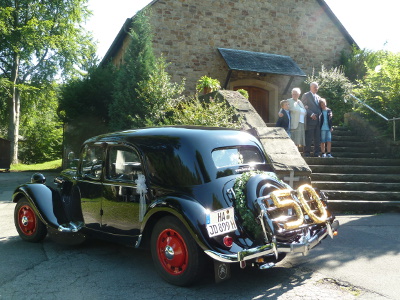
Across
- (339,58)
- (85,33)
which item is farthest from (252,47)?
(85,33)

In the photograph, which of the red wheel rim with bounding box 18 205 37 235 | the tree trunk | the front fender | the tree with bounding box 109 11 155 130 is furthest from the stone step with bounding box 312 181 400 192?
the tree trunk

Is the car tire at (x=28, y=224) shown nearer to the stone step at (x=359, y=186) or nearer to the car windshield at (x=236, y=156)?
the car windshield at (x=236, y=156)

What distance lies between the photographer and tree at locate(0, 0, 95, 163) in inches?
909

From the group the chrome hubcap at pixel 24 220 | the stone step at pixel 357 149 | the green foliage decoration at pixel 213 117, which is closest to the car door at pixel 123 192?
the chrome hubcap at pixel 24 220

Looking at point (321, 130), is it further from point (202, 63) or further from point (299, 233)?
point (202, 63)

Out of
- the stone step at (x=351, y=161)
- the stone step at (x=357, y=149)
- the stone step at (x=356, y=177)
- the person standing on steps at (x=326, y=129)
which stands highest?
the person standing on steps at (x=326, y=129)

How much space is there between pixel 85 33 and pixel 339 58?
16.2 meters

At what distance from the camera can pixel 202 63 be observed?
16.7 metres

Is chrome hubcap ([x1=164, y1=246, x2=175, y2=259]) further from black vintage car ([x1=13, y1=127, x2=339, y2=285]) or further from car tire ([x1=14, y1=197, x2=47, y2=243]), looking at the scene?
car tire ([x1=14, y1=197, x2=47, y2=243])

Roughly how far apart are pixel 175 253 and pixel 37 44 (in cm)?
2271

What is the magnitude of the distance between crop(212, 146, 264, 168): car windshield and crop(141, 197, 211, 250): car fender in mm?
612

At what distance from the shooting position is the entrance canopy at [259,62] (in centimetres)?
1605

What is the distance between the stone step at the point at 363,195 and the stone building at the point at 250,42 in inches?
342

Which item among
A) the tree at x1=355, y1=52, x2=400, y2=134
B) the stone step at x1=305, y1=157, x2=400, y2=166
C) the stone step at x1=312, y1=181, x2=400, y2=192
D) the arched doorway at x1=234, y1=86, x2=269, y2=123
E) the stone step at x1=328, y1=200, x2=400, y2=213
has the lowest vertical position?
the stone step at x1=328, y1=200, x2=400, y2=213
